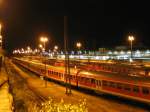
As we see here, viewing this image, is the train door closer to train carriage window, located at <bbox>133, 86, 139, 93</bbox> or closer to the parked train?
the parked train

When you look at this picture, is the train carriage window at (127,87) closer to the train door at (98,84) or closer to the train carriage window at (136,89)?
the train carriage window at (136,89)

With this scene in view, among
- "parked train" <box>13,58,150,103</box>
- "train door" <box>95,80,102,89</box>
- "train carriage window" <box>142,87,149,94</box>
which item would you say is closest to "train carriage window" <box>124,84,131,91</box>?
"parked train" <box>13,58,150,103</box>

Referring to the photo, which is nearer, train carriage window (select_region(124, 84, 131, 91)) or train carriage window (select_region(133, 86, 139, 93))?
train carriage window (select_region(133, 86, 139, 93))

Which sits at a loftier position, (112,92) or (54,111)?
(54,111)

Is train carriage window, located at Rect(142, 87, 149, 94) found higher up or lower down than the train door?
higher up

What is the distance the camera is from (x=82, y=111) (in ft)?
30.8

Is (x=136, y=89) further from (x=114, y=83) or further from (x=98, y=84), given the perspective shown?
(x=98, y=84)

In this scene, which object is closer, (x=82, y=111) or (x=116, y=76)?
(x=82, y=111)

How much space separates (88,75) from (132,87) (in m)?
9.02

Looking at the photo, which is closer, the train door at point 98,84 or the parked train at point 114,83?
the parked train at point 114,83

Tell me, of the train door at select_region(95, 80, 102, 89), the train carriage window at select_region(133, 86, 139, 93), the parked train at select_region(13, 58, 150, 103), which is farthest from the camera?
the train door at select_region(95, 80, 102, 89)

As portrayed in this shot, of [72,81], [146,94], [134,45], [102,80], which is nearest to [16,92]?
[72,81]

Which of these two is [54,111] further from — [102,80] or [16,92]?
[16,92]

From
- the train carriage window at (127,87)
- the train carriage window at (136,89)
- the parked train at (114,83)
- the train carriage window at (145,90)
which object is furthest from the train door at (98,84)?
the train carriage window at (145,90)
